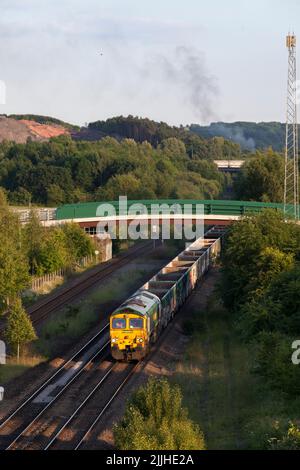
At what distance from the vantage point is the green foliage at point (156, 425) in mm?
19094

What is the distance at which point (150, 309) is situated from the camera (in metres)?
A: 35.3

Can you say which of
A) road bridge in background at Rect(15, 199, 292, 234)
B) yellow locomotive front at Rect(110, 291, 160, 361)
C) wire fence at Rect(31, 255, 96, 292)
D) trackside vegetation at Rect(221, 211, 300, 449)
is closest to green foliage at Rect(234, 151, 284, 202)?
road bridge in background at Rect(15, 199, 292, 234)

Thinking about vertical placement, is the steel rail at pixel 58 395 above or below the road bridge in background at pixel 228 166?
below

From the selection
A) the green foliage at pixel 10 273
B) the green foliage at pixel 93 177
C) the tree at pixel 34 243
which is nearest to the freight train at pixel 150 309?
the green foliage at pixel 10 273

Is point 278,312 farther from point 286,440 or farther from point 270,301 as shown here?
point 286,440

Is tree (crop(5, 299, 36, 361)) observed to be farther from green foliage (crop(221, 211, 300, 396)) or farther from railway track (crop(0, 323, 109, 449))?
green foliage (crop(221, 211, 300, 396))

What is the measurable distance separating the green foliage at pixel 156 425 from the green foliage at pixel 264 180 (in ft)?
229

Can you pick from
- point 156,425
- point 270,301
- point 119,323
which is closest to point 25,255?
point 119,323

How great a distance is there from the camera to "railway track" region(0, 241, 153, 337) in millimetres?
45275

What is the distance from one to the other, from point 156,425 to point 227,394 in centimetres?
849

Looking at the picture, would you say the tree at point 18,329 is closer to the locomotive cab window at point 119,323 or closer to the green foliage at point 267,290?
the locomotive cab window at point 119,323
